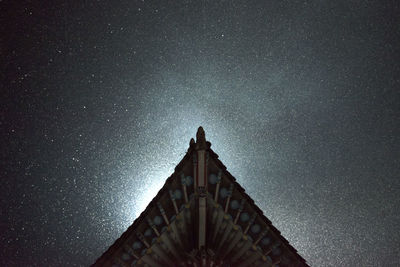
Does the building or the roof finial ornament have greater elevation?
the roof finial ornament

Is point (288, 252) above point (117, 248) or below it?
below

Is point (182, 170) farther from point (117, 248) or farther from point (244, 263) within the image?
point (244, 263)

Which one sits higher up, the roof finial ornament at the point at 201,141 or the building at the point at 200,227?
the roof finial ornament at the point at 201,141

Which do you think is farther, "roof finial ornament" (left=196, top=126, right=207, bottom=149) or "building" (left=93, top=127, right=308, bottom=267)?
"building" (left=93, top=127, right=308, bottom=267)

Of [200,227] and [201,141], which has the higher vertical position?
[201,141]

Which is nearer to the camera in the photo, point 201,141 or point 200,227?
point 201,141

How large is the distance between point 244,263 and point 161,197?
443 cm

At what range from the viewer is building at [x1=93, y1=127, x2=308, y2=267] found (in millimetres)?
9328

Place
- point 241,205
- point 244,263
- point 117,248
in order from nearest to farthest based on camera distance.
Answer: point 117,248
point 241,205
point 244,263

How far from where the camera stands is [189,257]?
33.4 ft

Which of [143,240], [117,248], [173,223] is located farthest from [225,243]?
[117,248]

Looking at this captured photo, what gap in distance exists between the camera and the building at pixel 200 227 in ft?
30.6

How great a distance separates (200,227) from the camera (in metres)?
9.98

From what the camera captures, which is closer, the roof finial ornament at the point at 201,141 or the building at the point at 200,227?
the roof finial ornament at the point at 201,141
